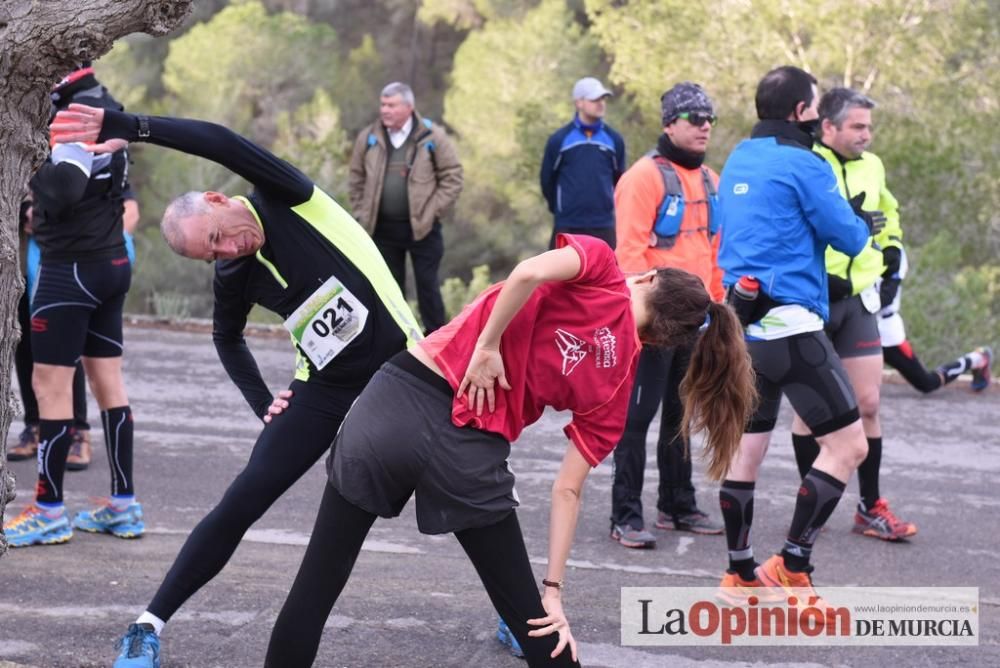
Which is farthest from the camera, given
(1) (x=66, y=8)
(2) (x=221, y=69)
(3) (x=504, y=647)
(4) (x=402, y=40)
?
(4) (x=402, y=40)

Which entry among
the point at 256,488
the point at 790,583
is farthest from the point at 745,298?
the point at 256,488

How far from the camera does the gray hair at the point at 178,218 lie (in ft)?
14.2

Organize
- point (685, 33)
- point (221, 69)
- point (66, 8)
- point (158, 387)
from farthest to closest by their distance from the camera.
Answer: point (221, 69) < point (685, 33) < point (158, 387) < point (66, 8)

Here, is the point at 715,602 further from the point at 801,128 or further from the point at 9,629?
the point at 9,629

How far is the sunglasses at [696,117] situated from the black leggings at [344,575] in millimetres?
3244

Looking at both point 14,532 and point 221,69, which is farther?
point 221,69

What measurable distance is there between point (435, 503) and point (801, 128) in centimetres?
264

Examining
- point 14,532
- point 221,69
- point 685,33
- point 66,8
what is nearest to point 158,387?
point 14,532

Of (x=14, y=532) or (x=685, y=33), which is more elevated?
(x=685, y=33)

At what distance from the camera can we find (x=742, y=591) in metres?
5.51

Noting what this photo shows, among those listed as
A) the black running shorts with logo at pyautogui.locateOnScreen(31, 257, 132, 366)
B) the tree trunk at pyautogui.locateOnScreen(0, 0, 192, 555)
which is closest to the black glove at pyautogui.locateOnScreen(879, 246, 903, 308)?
the black running shorts with logo at pyautogui.locateOnScreen(31, 257, 132, 366)

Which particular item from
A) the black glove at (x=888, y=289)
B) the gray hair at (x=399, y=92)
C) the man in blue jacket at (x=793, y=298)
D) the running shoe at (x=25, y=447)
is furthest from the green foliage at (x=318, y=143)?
the man in blue jacket at (x=793, y=298)

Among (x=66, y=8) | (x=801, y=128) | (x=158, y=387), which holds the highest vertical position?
(x=66, y=8)

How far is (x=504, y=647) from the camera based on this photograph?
16.5 feet
